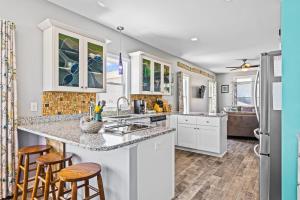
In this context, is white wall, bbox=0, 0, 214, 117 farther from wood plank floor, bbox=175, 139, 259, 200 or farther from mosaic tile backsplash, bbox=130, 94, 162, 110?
wood plank floor, bbox=175, 139, 259, 200

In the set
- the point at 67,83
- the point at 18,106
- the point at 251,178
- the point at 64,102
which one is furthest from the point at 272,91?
the point at 18,106

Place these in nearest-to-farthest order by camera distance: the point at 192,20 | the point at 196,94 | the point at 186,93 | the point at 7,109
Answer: the point at 7,109 → the point at 192,20 → the point at 186,93 → the point at 196,94

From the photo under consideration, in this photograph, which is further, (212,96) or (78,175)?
(212,96)

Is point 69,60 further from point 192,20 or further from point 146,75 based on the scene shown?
point 192,20

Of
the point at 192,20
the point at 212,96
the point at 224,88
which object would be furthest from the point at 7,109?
the point at 224,88

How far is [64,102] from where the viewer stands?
2.93 m

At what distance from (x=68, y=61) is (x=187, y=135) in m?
2.93

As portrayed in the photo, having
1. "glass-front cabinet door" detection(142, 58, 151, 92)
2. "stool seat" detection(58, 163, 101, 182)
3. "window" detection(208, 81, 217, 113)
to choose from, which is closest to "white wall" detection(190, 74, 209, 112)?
"window" detection(208, 81, 217, 113)

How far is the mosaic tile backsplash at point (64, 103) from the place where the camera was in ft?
9.00

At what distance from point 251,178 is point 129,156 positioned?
7.46ft

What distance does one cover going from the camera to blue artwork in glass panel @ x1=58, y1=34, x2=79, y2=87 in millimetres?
2594

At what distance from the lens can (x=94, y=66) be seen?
3.04m

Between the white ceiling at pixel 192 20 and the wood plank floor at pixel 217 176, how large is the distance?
260 centimetres

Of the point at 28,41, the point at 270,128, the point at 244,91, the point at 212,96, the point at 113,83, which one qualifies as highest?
the point at 28,41
